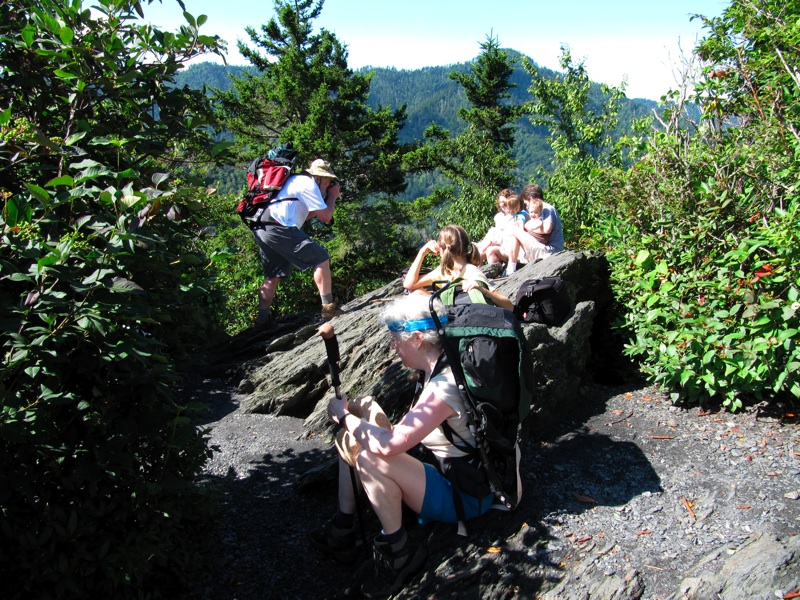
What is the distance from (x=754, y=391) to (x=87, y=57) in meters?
4.42

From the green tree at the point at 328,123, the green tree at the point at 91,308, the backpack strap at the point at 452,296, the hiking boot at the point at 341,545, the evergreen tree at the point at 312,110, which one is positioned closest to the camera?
the green tree at the point at 91,308

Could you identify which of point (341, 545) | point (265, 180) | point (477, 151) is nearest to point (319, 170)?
point (265, 180)

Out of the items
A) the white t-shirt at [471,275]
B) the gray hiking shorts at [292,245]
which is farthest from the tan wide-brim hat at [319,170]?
the white t-shirt at [471,275]

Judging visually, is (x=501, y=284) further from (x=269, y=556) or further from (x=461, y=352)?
(x=269, y=556)

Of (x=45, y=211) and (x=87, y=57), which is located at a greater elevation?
(x=87, y=57)

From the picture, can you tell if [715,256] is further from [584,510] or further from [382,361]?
[382,361]

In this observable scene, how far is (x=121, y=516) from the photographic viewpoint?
102 inches

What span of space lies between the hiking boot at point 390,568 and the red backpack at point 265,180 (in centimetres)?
376

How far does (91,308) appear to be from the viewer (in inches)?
85.8

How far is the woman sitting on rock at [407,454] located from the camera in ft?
9.48

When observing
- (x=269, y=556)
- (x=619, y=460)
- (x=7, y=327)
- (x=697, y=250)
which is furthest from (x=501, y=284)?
(x=7, y=327)

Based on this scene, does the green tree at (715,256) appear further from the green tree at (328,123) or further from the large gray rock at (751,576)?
the green tree at (328,123)

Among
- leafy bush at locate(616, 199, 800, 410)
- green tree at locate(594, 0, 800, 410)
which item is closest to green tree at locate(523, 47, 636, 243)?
green tree at locate(594, 0, 800, 410)

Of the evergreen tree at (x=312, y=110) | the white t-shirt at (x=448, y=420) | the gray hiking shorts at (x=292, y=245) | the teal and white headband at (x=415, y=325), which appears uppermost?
the evergreen tree at (x=312, y=110)
